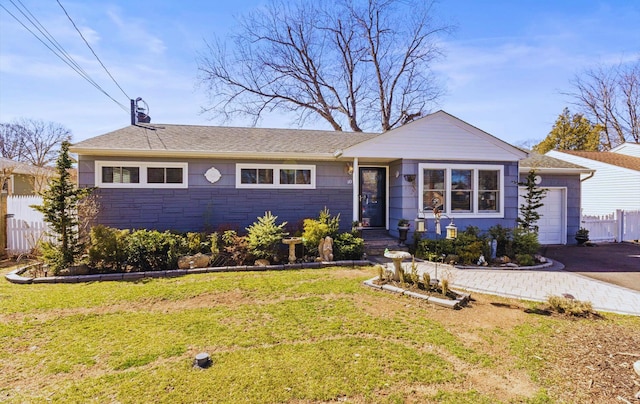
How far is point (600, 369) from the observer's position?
3.23 meters

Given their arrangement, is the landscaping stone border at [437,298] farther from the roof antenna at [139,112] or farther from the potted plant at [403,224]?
the roof antenna at [139,112]

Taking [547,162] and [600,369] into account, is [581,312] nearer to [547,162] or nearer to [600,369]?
[600,369]

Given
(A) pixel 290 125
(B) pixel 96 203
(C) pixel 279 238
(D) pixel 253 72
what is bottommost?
(C) pixel 279 238

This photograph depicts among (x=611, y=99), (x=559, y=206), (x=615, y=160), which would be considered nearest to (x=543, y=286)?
(x=559, y=206)

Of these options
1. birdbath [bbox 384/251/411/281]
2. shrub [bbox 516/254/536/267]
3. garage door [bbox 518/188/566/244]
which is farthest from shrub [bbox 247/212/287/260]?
garage door [bbox 518/188/566/244]

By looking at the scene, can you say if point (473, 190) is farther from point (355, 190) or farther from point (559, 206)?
point (559, 206)

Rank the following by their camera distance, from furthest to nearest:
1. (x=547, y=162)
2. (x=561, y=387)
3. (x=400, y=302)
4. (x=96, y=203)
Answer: (x=547, y=162) < (x=96, y=203) < (x=400, y=302) < (x=561, y=387)

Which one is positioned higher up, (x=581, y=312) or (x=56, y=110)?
(x=56, y=110)

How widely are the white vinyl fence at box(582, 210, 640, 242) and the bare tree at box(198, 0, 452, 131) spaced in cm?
1325

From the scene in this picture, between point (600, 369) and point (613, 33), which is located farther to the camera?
Result: point (613, 33)

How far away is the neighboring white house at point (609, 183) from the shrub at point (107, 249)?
677 inches

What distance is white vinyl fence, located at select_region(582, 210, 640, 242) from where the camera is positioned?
1230 centimetres

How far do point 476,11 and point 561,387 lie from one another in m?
13.6

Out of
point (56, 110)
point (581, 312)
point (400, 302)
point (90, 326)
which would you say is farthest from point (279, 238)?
point (56, 110)
